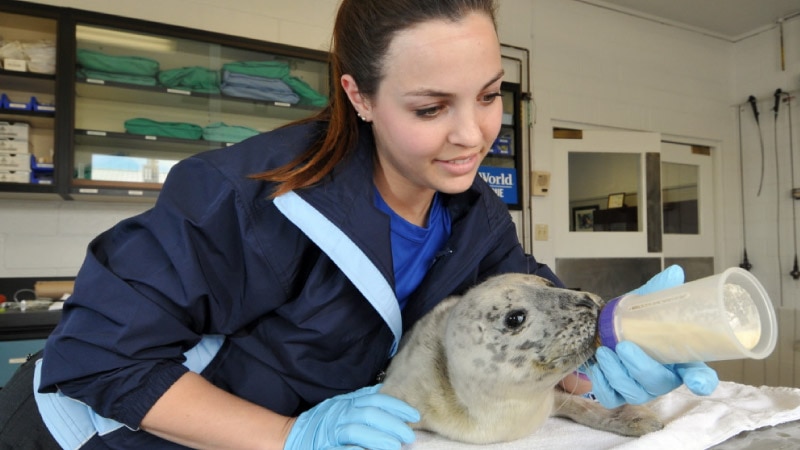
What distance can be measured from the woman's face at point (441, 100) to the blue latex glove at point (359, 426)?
45 centimetres

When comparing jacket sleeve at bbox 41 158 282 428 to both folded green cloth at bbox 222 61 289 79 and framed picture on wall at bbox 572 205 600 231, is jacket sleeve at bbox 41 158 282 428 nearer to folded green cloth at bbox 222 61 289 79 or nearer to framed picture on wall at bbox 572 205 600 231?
folded green cloth at bbox 222 61 289 79

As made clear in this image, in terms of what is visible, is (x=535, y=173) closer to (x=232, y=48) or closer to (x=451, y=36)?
(x=232, y=48)

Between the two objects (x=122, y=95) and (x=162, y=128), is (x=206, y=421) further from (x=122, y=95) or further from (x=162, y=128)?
(x=122, y=95)

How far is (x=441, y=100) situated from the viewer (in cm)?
102

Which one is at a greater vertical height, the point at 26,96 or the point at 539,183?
the point at 26,96

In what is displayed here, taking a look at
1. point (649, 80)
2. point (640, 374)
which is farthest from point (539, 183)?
point (640, 374)

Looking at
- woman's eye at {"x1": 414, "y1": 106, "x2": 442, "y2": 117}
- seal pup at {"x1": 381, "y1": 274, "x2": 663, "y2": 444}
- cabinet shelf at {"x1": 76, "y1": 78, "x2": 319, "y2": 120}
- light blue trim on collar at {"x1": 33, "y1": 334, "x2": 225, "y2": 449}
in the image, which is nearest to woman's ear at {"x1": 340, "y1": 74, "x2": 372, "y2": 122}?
woman's eye at {"x1": 414, "y1": 106, "x2": 442, "y2": 117}

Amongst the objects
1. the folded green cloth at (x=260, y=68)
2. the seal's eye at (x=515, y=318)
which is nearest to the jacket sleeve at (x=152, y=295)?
the seal's eye at (x=515, y=318)

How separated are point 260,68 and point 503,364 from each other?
9.79 ft

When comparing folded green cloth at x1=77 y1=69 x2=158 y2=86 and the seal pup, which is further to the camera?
folded green cloth at x1=77 y1=69 x2=158 y2=86

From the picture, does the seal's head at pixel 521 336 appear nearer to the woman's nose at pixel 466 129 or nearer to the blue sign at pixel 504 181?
the woman's nose at pixel 466 129

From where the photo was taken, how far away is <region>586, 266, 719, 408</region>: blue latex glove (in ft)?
2.49

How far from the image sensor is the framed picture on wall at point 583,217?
483 cm

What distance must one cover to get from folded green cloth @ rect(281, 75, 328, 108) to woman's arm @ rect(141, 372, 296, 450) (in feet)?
9.24
